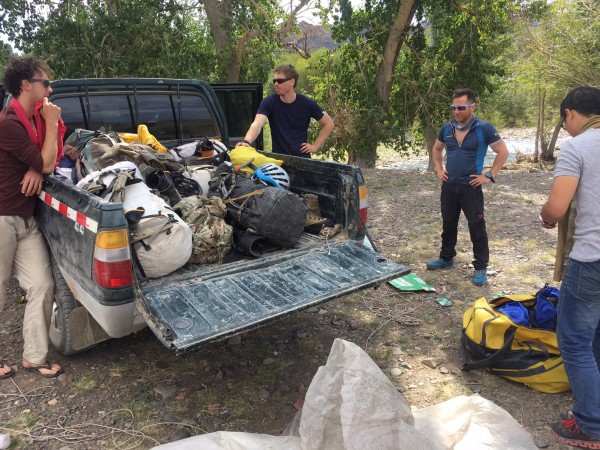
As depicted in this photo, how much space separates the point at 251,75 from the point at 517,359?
10.8 metres

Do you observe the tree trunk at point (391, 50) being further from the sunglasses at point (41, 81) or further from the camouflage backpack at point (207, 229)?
the sunglasses at point (41, 81)

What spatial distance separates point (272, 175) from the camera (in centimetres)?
394

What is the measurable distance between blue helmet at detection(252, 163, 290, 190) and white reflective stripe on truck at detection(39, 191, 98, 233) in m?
1.43

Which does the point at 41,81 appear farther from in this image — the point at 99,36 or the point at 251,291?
the point at 99,36

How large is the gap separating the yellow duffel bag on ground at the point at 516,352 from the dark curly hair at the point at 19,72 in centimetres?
333

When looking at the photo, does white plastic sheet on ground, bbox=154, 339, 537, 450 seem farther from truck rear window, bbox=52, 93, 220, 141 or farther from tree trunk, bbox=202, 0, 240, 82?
tree trunk, bbox=202, 0, 240, 82

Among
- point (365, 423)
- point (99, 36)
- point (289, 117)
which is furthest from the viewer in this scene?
point (99, 36)

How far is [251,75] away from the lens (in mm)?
12570

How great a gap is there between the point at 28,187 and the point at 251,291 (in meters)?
1.61

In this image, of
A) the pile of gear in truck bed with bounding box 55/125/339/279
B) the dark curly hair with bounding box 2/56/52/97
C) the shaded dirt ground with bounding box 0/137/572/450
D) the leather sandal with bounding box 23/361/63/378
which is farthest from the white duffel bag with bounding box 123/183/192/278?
the leather sandal with bounding box 23/361/63/378

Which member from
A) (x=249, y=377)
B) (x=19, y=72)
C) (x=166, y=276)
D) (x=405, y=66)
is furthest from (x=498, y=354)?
(x=405, y=66)

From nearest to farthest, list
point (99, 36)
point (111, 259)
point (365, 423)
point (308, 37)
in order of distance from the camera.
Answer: point (365, 423) < point (111, 259) < point (99, 36) < point (308, 37)

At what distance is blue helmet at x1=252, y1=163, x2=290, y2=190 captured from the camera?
3885 mm

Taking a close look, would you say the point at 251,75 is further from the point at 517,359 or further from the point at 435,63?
the point at 517,359
